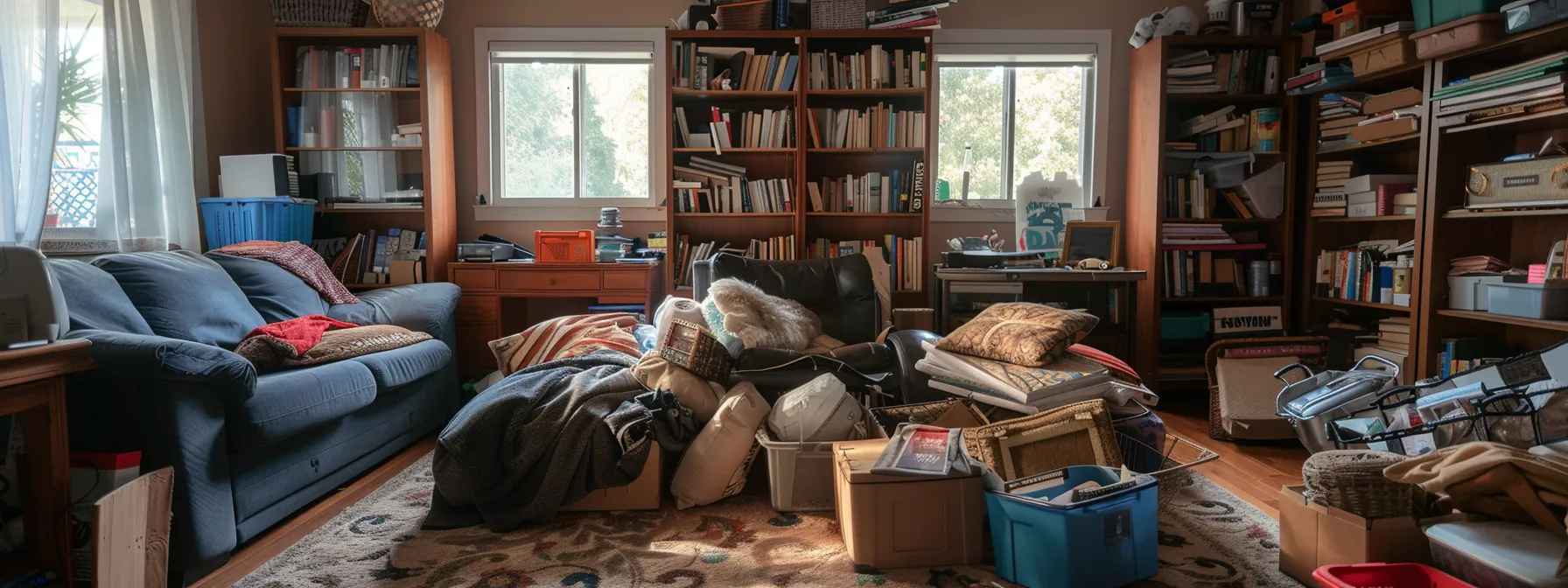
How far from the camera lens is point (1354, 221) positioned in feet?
13.6

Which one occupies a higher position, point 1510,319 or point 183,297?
point 183,297

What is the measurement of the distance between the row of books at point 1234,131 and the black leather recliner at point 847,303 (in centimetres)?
187

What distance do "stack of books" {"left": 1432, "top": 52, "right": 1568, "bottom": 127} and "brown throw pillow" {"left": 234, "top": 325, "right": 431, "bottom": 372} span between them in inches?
158

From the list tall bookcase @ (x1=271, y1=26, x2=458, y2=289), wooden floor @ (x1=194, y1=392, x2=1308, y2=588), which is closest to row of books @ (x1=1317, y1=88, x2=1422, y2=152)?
wooden floor @ (x1=194, y1=392, x2=1308, y2=588)

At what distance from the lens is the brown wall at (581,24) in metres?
4.59

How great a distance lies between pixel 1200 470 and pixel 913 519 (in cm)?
150

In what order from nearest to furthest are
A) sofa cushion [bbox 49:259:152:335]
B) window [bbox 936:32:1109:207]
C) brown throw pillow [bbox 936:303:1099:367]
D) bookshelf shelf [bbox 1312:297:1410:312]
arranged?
sofa cushion [bbox 49:259:152:335]
brown throw pillow [bbox 936:303:1099:367]
bookshelf shelf [bbox 1312:297:1410:312]
window [bbox 936:32:1109:207]

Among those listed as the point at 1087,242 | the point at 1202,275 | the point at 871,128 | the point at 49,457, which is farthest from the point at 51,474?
the point at 1202,275

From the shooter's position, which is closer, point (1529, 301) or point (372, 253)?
point (1529, 301)

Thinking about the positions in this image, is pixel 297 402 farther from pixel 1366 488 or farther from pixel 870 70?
pixel 870 70

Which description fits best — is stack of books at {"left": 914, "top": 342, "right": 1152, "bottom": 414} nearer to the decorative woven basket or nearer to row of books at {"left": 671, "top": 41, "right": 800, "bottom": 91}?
row of books at {"left": 671, "top": 41, "right": 800, "bottom": 91}

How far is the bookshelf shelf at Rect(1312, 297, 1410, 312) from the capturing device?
12.0 feet

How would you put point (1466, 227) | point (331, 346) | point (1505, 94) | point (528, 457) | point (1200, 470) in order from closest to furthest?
point (528, 457)
point (331, 346)
point (1505, 94)
point (1200, 470)
point (1466, 227)

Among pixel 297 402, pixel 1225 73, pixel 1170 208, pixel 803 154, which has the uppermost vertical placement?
pixel 1225 73
